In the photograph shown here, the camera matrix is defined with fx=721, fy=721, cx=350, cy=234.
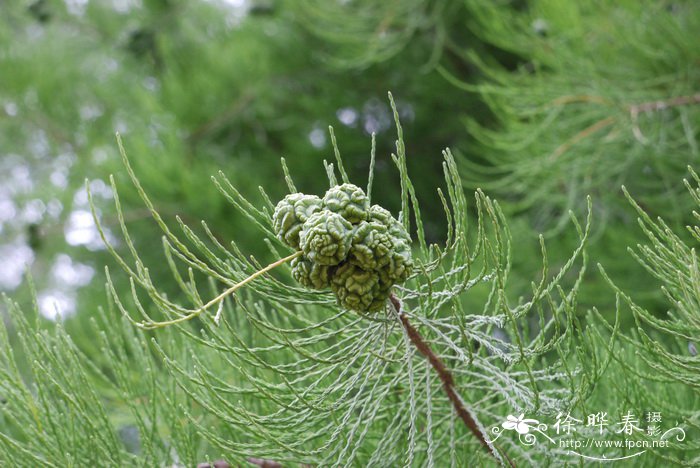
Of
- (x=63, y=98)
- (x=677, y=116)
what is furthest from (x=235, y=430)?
(x=63, y=98)

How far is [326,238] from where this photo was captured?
45 cm

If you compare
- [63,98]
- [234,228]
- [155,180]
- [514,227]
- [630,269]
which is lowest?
[630,269]

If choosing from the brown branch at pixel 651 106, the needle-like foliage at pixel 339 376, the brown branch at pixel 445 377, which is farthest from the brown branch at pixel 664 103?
the brown branch at pixel 445 377

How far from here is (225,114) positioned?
199cm

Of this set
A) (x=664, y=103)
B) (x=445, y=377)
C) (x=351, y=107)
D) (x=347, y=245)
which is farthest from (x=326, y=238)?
(x=351, y=107)

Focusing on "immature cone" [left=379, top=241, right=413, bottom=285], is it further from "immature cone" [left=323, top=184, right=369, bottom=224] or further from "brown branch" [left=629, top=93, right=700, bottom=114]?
"brown branch" [left=629, top=93, right=700, bottom=114]

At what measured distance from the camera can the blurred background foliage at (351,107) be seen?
4.09 feet

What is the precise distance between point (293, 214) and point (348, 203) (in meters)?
0.04

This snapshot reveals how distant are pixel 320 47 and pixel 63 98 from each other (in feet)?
2.66

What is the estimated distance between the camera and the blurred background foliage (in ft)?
4.09

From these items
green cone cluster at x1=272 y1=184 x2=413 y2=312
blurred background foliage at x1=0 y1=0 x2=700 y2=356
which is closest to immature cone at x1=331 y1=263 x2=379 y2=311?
green cone cluster at x1=272 y1=184 x2=413 y2=312

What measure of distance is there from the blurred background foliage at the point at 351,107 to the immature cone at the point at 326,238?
2.48 ft

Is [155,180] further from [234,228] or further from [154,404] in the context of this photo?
[154,404]

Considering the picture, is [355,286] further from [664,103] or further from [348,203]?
[664,103]
